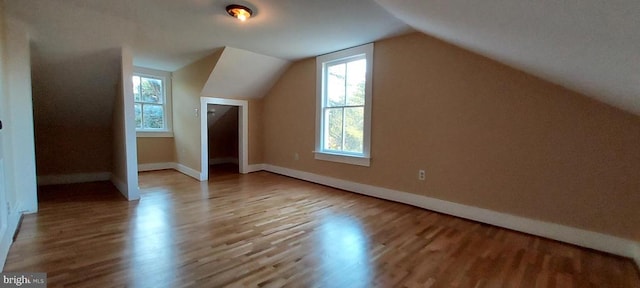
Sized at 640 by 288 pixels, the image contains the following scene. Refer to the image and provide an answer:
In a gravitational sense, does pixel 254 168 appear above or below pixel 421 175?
below

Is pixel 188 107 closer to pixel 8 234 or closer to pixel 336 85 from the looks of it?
pixel 336 85

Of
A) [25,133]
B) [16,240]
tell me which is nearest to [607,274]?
[16,240]

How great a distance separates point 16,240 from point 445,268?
11.8 feet

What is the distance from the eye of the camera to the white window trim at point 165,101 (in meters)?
5.36

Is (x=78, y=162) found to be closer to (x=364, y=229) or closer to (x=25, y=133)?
(x=25, y=133)

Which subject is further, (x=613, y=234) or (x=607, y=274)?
(x=613, y=234)

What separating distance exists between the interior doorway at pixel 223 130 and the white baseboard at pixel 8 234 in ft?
7.85

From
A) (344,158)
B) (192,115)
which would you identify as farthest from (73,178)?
(344,158)

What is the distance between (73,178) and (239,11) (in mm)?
4532

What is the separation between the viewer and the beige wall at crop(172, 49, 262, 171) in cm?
471

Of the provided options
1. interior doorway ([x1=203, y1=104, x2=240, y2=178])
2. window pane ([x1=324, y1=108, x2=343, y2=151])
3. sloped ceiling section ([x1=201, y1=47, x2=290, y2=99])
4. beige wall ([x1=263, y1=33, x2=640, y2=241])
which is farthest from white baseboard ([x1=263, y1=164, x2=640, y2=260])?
interior doorway ([x1=203, y1=104, x2=240, y2=178])

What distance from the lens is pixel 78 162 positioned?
462 cm

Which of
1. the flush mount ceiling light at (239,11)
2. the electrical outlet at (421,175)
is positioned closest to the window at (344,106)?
the electrical outlet at (421,175)

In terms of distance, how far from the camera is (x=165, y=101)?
5.73 meters
